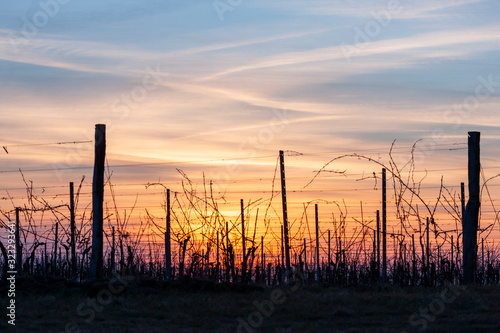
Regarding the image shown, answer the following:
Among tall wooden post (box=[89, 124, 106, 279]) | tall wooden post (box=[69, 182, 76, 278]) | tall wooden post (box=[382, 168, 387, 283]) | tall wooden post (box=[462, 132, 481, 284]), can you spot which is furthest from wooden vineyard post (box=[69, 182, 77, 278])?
tall wooden post (box=[462, 132, 481, 284])

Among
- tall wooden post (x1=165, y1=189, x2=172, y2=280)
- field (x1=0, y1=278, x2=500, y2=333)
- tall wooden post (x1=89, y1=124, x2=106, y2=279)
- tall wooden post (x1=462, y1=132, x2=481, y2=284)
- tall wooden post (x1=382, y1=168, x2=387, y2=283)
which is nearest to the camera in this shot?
field (x1=0, y1=278, x2=500, y2=333)

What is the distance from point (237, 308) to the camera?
1023 centimetres

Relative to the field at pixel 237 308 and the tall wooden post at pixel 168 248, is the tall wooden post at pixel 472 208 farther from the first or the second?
the tall wooden post at pixel 168 248

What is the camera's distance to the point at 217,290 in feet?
39.9

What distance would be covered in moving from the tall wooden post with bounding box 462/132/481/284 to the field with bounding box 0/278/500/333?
1.86 metres

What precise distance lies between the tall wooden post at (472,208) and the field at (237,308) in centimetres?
186

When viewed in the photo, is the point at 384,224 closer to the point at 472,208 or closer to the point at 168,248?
Answer: the point at 472,208

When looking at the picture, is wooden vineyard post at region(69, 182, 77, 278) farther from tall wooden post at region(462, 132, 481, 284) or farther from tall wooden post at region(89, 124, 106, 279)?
tall wooden post at region(462, 132, 481, 284)

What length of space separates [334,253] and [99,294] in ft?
28.5

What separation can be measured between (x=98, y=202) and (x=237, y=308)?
4.65 metres

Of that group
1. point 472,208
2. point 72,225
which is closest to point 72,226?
point 72,225

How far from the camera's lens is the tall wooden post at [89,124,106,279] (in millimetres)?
13414

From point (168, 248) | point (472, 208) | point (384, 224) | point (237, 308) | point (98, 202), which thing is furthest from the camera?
point (168, 248)

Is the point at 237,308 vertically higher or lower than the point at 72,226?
lower
